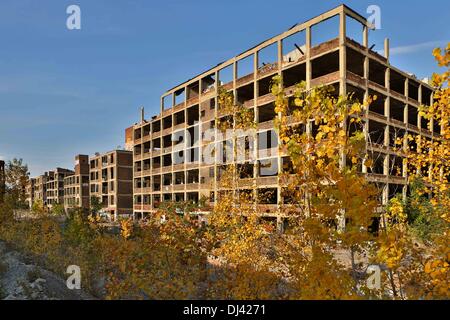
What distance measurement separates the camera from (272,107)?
3509 cm

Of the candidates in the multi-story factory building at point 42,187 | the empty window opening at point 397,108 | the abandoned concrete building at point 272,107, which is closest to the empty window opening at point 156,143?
the abandoned concrete building at point 272,107

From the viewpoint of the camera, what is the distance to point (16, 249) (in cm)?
1598

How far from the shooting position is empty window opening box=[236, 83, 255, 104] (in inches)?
1508

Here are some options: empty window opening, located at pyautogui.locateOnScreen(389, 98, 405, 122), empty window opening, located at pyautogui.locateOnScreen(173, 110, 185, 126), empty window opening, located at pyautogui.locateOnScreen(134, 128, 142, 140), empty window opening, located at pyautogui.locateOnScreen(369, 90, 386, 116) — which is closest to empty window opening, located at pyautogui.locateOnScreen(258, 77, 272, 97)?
empty window opening, located at pyautogui.locateOnScreen(369, 90, 386, 116)

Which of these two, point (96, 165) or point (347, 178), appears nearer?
point (347, 178)

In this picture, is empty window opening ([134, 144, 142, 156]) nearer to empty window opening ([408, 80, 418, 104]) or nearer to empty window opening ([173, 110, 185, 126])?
empty window opening ([173, 110, 185, 126])

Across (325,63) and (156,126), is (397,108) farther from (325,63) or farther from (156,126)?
(156,126)

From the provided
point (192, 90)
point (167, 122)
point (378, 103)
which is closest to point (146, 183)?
point (167, 122)

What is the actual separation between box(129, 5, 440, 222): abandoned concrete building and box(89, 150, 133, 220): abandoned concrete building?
629 cm

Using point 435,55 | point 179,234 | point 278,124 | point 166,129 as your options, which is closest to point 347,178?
point 278,124

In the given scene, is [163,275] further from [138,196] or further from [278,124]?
[138,196]

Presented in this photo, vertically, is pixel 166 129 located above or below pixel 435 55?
above

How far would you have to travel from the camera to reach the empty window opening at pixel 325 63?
3034 centimetres
